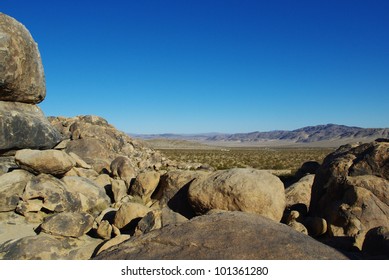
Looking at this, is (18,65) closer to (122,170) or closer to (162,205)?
(122,170)

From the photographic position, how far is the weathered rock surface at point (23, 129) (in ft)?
40.6

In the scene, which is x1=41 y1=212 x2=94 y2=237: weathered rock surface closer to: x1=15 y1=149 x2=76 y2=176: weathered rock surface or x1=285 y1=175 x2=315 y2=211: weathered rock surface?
x1=15 y1=149 x2=76 y2=176: weathered rock surface

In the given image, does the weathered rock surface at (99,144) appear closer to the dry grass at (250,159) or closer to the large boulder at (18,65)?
the large boulder at (18,65)

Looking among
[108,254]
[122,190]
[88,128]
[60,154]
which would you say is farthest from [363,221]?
[88,128]

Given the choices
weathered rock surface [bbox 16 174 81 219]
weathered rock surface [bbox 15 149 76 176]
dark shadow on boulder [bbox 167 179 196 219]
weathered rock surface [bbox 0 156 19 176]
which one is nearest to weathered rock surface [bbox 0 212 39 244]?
weathered rock surface [bbox 16 174 81 219]

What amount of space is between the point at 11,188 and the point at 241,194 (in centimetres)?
777

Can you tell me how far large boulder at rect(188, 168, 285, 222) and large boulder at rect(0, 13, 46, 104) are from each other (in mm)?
8140

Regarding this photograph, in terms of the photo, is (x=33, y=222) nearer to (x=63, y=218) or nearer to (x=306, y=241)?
(x=63, y=218)

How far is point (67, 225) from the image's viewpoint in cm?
954

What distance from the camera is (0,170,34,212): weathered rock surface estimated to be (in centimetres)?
1090

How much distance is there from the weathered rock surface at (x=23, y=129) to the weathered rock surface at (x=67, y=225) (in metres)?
4.60

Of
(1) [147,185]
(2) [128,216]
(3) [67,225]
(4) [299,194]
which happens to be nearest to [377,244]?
(4) [299,194]

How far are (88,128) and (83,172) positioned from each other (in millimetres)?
8079

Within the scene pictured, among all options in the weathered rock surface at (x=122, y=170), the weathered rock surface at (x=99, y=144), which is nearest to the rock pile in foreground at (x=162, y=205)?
the weathered rock surface at (x=122, y=170)
